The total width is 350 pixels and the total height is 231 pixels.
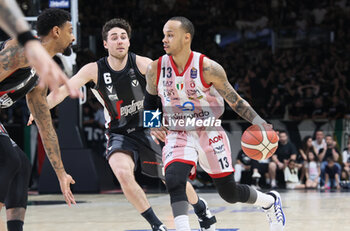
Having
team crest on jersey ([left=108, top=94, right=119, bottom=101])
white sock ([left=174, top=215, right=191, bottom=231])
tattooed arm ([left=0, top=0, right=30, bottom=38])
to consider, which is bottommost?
white sock ([left=174, top=215, right=191, bottom=231])

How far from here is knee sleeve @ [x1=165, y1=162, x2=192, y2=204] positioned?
14.5 feet

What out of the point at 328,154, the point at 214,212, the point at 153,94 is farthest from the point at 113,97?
the point at 328,154

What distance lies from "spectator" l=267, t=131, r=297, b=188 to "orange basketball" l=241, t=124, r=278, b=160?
21.9 feet

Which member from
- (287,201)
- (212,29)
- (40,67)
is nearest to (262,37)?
(212,29)

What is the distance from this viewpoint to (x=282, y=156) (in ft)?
38.0

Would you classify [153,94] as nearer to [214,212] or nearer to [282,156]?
[214,212]

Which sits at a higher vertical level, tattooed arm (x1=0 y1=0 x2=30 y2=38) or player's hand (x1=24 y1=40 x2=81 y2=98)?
tattooed arm (x1=0 y1=0 x2=30 y2=38)

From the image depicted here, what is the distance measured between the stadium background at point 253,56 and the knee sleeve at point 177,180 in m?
6.35

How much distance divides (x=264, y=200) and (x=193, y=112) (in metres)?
1.07

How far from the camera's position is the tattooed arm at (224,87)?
189 inches

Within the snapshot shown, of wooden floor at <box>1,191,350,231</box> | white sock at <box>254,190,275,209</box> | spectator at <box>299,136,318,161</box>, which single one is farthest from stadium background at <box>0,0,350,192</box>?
white sock at <box>254,190,275,209</box>

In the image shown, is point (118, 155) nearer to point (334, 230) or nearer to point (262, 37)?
point (334, 230)

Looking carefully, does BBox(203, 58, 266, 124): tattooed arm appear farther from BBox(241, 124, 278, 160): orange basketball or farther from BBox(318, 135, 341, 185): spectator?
BBox(318, 135, 341, 185): spectator

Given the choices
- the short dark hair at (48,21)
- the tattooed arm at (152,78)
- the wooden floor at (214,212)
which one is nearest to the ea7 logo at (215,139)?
the tattooed arm at (152,78)
